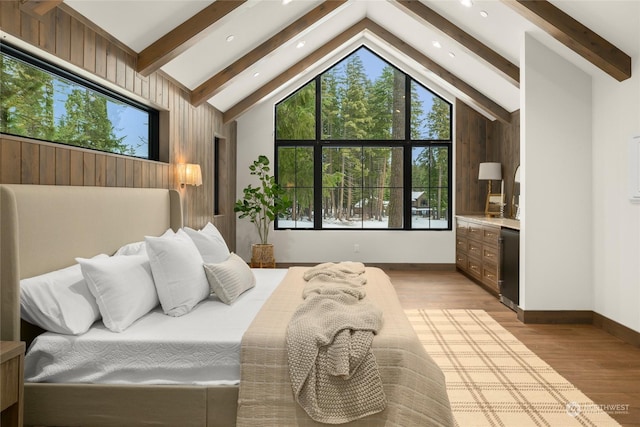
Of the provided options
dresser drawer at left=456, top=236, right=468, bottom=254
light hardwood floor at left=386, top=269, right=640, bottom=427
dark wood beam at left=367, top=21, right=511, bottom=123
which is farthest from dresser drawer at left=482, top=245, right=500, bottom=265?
dark wood beam at left=367, top=21, right=511, bottom=123

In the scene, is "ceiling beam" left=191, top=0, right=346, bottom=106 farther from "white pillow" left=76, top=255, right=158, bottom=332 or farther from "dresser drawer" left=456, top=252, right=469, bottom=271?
"dresser drawer" left=456, top=252, right=469, bottom=271

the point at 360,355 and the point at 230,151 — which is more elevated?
the point at 230,151

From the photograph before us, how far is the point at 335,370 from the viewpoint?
2.09 m

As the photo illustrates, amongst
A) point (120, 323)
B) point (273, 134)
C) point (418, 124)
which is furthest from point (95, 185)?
point (418, 124)

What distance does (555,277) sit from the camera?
15.1 ft

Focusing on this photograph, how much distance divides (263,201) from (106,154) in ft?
12.0

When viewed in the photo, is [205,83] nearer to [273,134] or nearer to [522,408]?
[273,134]

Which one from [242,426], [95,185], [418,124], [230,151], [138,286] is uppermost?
[418,124]

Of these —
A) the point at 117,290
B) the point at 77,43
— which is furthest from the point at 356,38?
the point at 117,290

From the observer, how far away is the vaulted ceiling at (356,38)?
3.83m

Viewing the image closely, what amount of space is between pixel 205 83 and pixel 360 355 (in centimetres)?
433

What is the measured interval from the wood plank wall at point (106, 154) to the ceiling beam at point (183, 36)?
11 cm

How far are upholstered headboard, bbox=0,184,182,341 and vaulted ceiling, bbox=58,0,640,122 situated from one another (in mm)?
1072

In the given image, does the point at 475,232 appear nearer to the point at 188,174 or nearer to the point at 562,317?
the point at 562,317
